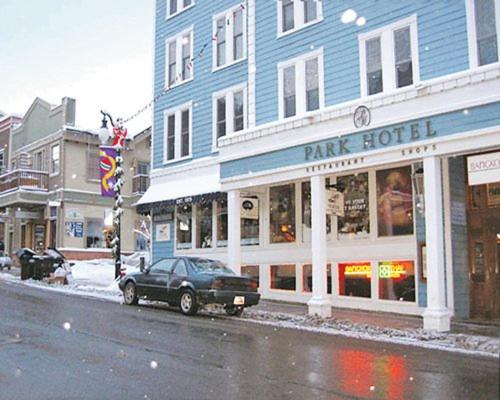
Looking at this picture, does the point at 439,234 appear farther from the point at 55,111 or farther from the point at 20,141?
the point at 20,141

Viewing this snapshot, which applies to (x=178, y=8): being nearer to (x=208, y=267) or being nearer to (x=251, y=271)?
(x=251, y=271)

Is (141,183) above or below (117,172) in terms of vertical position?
above

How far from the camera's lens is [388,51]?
17.0 meters

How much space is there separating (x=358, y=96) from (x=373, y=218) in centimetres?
351

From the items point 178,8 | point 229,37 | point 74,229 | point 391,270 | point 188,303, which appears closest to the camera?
point 188,303

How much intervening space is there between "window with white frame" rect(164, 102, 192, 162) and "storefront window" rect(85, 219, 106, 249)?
11.8 metres

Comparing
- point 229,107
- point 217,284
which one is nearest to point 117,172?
point 229,107

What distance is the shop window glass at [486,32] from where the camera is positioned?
1484cm

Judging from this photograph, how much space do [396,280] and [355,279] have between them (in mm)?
1447

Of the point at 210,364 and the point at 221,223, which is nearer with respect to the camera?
the point at 210,364

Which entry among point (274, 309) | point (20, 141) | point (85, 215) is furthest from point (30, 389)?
point (20, 141)

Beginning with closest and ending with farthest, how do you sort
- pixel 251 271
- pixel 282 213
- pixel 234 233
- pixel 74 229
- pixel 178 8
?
pixel 234 233 < pixel 282 213 < pixel 251 271 < pixel 178 8 < pixel 74 229

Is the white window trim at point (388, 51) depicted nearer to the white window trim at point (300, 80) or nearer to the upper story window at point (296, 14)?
the white window trim at point (300, 80)

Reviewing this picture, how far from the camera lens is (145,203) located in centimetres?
2455
